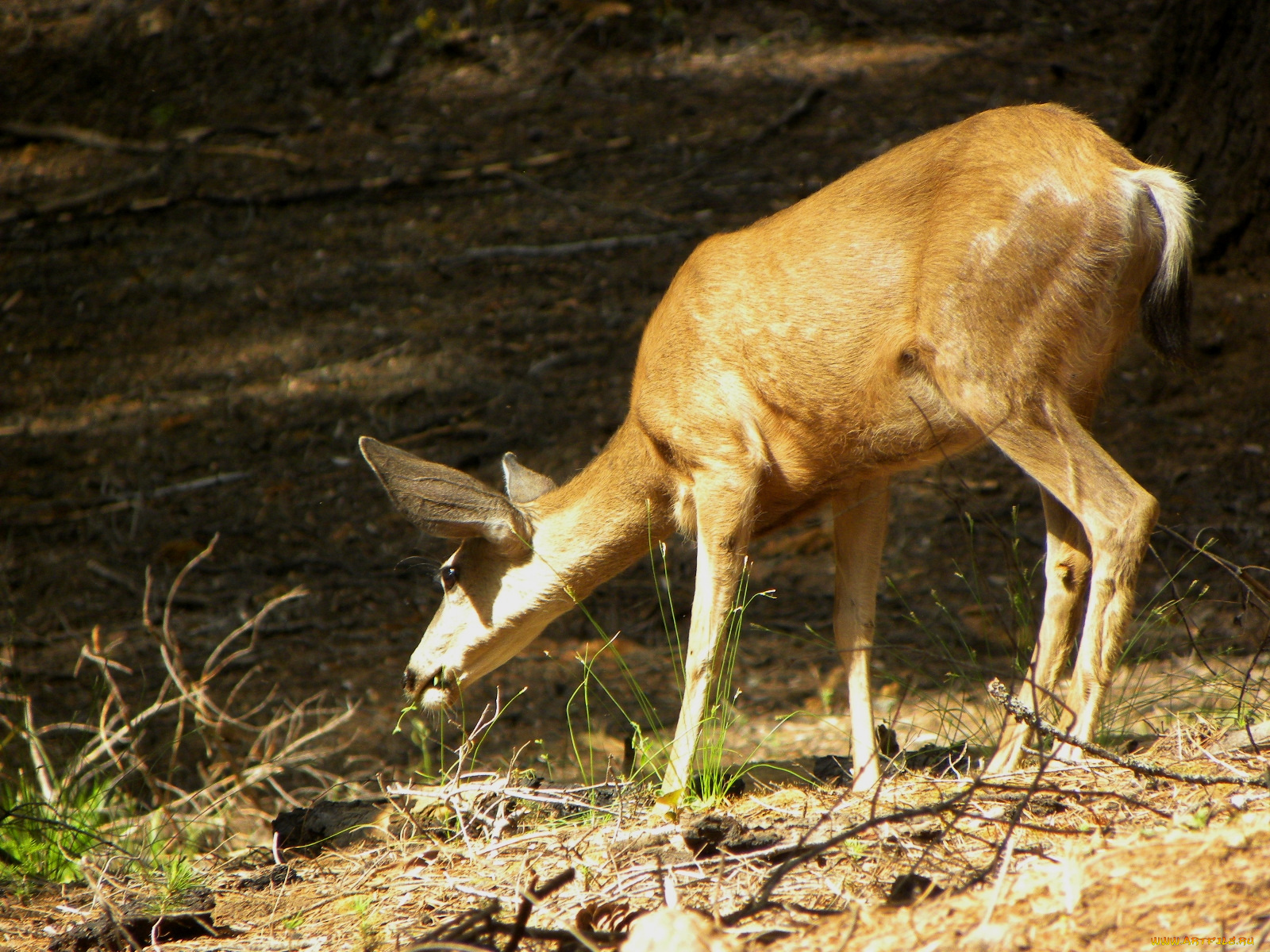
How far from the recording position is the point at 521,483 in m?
5.26

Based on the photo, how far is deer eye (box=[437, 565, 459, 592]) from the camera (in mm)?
4941

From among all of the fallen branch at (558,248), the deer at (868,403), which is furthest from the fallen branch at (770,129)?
the deer at (868,403)

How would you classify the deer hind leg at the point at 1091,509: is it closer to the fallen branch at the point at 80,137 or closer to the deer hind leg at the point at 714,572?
the deer hind leg at the point at 714,572

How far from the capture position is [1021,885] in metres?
2.62

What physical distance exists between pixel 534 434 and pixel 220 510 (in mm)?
2121

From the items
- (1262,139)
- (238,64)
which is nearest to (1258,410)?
(1262,139)

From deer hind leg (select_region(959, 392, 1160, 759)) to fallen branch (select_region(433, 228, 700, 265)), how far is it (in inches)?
240

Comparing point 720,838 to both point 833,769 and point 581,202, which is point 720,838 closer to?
point 833,769

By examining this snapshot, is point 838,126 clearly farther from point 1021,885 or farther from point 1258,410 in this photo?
point 1021,885

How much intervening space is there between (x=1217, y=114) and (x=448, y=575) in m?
5.12

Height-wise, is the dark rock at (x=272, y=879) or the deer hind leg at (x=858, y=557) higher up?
the deer hind leg at (x=858, y=557)

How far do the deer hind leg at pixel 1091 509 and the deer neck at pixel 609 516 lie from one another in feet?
4.38

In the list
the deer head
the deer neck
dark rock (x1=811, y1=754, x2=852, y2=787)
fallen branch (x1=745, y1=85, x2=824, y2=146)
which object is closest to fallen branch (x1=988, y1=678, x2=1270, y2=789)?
dark rock (x1=811, y1=754, x2=852, y2=787)

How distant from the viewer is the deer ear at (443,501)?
14.9 ft
